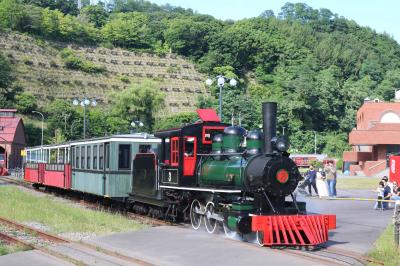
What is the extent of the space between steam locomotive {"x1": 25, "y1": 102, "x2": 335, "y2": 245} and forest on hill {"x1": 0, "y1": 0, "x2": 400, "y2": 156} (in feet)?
208

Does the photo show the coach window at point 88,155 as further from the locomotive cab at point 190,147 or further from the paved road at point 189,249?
the paved road at point 189,249

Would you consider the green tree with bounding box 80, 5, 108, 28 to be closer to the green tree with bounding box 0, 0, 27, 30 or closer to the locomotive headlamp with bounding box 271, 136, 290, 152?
the green tree with bounding box 0, 0, 27, 30

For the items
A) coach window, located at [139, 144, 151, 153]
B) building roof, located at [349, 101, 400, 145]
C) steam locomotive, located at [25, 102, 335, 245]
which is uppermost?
building roof, located at [349, 101, 400, 145]

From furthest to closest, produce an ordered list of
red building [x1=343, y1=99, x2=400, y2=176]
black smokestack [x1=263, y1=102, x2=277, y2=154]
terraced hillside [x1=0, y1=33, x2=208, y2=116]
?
terraced hillside [x1=0, y1=33, x2=208, y2=116] → red building [x1=343, y1=99, x2=400, y2=176] → black smokestack [x1=263, y1=102, x2=277, y2=154]

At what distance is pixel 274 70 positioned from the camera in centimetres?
14400

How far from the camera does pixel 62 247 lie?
1307cm

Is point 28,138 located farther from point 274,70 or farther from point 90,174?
point 274,70

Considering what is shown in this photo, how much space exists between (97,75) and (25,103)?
2879cm

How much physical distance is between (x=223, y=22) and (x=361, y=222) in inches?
6483

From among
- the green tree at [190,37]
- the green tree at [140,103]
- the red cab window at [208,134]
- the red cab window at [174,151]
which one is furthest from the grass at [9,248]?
the green tree at [190,37]

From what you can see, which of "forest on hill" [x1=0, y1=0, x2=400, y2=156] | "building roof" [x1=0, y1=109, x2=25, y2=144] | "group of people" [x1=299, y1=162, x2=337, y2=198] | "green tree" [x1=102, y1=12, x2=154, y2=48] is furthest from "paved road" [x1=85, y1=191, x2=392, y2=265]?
"green tree" [x1=102, y1=12, x2=154, y2=48]

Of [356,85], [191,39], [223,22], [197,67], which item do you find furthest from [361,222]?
[223,22]

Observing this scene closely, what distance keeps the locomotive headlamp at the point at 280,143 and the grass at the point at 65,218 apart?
4688mm

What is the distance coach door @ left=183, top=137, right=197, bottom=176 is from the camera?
1661 cm
